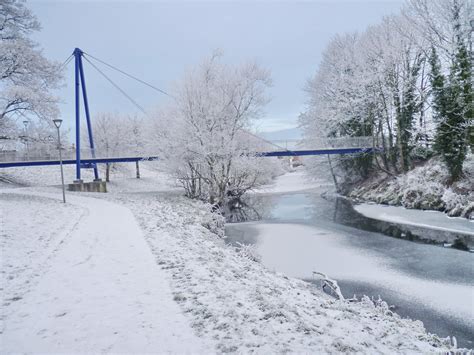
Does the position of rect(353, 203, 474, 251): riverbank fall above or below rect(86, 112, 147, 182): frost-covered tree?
below

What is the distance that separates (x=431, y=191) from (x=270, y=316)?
21.0 meters

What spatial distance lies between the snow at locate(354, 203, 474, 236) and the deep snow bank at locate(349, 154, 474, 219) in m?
0.67

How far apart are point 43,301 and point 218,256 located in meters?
4.54

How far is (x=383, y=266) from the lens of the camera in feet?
36.0

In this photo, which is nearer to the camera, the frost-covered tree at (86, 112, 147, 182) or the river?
the river

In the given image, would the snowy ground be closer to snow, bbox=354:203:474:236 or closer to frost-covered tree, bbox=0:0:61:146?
frost-covered tree, bbox=0:0:61:146

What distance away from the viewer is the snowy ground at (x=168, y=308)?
4285 millimetres

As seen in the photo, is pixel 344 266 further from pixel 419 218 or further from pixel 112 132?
pixel 112 132

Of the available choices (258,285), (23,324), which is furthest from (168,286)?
(23,324)

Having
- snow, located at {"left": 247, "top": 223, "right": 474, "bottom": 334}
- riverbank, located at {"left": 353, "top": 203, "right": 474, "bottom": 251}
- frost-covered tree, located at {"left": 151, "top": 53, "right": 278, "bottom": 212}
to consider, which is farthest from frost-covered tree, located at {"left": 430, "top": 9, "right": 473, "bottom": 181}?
frost-covered tree, located at {"left": 151, "top": 53, "right": 278, "bottom": 212}

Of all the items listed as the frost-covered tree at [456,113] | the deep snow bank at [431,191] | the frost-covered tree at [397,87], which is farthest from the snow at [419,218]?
the frost-covered tree at [397,87]

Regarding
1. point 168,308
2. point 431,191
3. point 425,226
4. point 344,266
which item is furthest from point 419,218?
point 168,308

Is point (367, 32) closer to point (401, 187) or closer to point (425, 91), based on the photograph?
point (425, 91)

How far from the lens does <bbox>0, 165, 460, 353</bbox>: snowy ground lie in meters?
4.29
